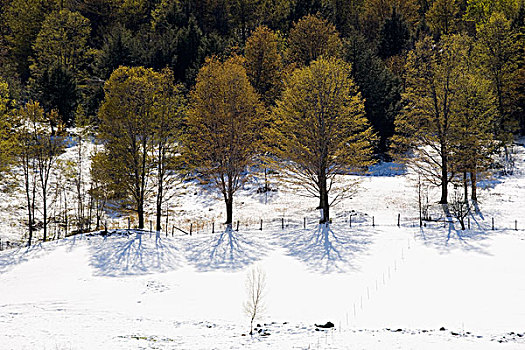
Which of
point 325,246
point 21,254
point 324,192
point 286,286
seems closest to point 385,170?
point 324,192

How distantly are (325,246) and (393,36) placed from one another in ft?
145

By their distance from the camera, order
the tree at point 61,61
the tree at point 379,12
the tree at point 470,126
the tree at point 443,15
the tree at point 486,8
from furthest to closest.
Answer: the tree at point 443,15
the tree at point 379,12
the tree at point 486,8
the tree at point 61,61
the tree at point 470,126

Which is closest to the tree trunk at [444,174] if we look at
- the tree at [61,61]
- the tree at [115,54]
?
the tree at [115,54]

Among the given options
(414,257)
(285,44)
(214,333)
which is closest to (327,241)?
(414,257)

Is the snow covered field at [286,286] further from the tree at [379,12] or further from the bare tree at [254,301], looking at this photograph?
the tree at [379,12]

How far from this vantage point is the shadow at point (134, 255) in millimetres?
24188

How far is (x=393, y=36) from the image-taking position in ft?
204

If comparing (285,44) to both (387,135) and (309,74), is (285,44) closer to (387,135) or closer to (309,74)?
(387,135)

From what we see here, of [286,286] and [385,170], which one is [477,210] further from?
[286,286]

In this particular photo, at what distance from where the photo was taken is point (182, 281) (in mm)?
22516

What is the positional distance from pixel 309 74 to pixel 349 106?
3.56m

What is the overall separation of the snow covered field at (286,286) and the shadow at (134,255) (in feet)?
0.35

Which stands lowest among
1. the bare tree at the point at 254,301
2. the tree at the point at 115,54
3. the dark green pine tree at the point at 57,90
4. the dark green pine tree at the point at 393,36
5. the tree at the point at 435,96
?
the bare tree at the point at 254,301

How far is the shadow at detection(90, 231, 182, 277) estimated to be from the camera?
79.4ft
